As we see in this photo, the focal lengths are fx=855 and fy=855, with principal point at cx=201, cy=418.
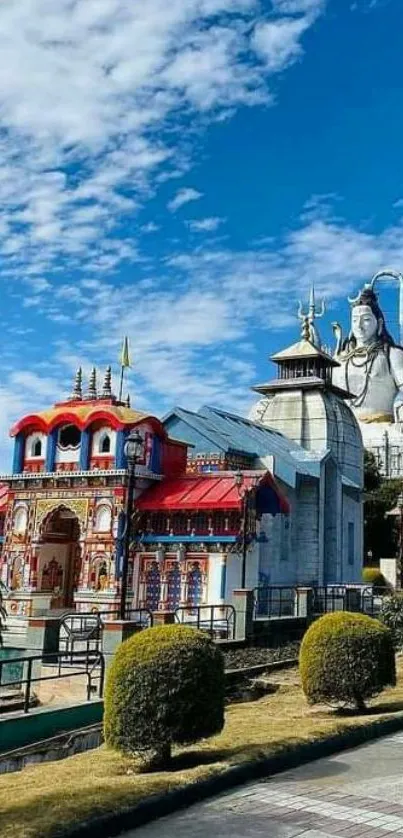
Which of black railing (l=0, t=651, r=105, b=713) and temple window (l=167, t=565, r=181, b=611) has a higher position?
temple window (l=167, t=565, r=181, b=611)

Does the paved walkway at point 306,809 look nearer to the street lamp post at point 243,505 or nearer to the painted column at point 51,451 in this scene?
the street lamp post at point 243,505

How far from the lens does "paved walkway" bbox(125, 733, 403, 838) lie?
20.8 feet

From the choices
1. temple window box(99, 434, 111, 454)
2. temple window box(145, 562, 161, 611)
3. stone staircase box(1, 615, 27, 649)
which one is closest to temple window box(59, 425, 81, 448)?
temple window box(99, 434, 111, 454)

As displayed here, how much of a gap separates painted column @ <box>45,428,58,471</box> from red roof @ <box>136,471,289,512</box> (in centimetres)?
336

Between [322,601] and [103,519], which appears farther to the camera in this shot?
[103,519]

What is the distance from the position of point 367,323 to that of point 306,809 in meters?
71.5

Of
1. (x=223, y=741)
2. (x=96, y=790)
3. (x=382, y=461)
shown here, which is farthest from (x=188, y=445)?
(x=382, y=461)

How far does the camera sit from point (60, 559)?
101 ft

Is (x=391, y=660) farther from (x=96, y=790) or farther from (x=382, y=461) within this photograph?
(x=382, y=461)

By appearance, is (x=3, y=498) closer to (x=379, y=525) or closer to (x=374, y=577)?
(x=374, y=577)

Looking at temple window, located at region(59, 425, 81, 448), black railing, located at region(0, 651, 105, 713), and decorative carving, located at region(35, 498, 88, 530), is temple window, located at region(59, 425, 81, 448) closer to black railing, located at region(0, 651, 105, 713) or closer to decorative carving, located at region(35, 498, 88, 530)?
decorative carving, located at region(35, 498, 88, 530)

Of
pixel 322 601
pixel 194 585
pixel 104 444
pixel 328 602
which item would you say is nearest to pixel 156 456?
pixel 104 444

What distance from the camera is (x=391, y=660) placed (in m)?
12.2

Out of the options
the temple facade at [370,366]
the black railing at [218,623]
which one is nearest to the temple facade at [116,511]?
the black railing at [218,623]
